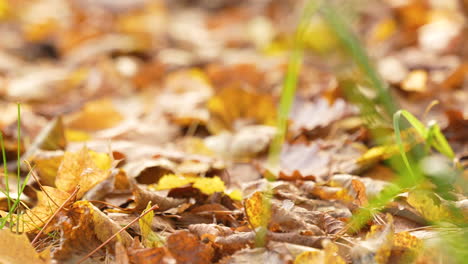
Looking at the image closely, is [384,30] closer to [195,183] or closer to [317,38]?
[317,38]

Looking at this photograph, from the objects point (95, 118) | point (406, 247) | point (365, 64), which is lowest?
point (95, 118)

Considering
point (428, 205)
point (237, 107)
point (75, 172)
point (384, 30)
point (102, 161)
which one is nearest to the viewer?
point (428, 205)

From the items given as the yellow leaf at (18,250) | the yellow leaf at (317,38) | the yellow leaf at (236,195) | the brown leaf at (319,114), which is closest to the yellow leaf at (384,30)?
the yellow leaf at (317,38)

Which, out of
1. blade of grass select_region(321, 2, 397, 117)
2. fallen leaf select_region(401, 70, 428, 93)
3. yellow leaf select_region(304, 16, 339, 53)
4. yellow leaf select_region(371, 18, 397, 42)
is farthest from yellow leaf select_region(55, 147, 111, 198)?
yellow leaf select_region(371, 18, 397, 42)

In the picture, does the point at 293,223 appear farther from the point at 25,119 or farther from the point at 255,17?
the point at 255,17

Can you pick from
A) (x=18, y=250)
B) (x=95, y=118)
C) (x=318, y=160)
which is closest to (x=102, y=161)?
(x=18, y=250)

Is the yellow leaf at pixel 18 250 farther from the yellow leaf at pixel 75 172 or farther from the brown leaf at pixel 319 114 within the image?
the brown leaf at pixel 319 114

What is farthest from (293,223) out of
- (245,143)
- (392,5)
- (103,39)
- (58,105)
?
(103,39)

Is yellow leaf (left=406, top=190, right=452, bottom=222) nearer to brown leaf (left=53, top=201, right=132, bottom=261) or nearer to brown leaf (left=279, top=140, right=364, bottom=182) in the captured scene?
brown leaf (left=279, top=140, right=364, bottom=182)
